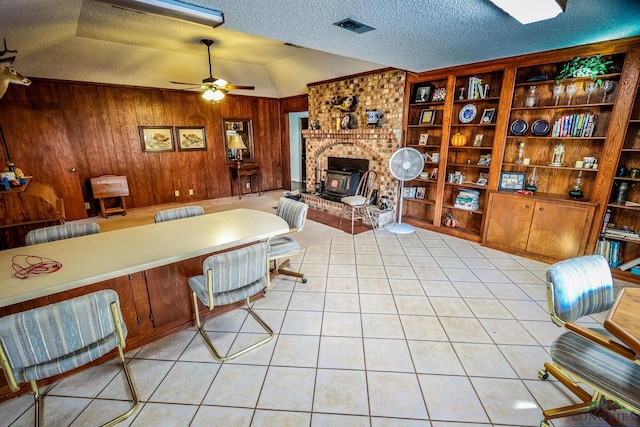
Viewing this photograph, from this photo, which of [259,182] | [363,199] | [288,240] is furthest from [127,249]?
[259,182]

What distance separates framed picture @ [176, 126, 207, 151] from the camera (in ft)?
20.0

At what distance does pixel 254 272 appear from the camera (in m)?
1.92

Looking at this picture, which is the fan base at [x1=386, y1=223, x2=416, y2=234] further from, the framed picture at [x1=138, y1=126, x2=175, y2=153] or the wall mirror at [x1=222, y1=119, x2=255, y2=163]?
the framed picture at [x1=138, y1=126, x2=175, y2=153]

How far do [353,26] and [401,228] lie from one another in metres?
2.96

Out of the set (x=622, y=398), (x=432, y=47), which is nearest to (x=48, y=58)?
(x=432, y=47)

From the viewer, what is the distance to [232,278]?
1817 millimetres

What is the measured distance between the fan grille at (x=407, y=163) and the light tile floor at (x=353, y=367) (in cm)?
165

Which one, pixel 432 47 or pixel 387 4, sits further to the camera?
pixel 432 47

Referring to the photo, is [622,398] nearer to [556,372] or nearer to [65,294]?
[556,372]

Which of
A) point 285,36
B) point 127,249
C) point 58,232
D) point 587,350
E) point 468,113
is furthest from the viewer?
point 468,113

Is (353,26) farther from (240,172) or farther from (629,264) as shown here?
(240,172)

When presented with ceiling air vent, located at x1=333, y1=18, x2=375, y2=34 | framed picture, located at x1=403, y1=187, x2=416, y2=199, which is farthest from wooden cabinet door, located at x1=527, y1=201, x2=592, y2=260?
ceiling air vent, located at x1=333, y1=18, x2=375, y2=34

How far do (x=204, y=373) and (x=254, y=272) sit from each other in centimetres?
72

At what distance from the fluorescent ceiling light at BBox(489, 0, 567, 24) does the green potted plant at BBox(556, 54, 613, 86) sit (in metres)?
1.27
